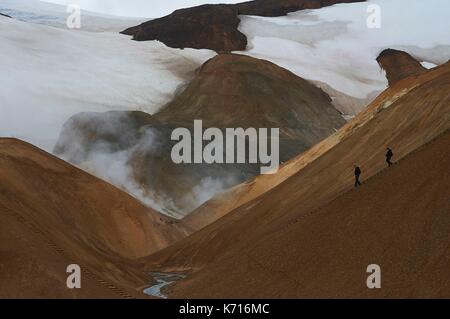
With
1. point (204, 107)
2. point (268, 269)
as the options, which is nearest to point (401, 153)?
point (268, 269)

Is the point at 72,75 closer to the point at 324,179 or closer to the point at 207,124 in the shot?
the point at 207,124

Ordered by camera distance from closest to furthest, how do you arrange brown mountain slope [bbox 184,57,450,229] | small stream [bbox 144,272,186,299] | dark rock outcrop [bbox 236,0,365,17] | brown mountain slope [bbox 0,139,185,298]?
brown mountain slope [bbox 0,139,185,298], small stream [bbox 144,272,186,299], brown mountain slope [bbox 184,57,450,229], dark rock outcrop [bbox 236,0,365,17]

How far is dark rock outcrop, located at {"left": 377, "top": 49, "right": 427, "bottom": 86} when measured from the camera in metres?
103

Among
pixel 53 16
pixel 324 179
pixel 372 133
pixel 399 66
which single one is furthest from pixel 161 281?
pixel 53 16

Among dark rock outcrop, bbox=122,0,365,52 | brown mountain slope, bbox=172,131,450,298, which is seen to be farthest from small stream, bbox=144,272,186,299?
dark rock outcrop, bbox=122,0,365,52

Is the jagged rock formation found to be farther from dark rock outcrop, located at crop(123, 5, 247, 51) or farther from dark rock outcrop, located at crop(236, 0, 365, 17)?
dark rock outcrop, located at crop(236, 0, 365, 17)

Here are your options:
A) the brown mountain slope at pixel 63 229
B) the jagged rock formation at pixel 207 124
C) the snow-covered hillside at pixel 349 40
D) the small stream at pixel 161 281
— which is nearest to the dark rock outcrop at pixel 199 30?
the snow-covered hillside at pixel 349 40

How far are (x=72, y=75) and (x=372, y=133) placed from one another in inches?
2770

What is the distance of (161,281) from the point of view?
36.8 metres

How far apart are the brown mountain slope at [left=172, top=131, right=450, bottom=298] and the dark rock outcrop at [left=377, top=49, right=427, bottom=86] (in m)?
73.5

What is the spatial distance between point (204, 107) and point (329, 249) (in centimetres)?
7190

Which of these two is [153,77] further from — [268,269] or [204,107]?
[268,269]
